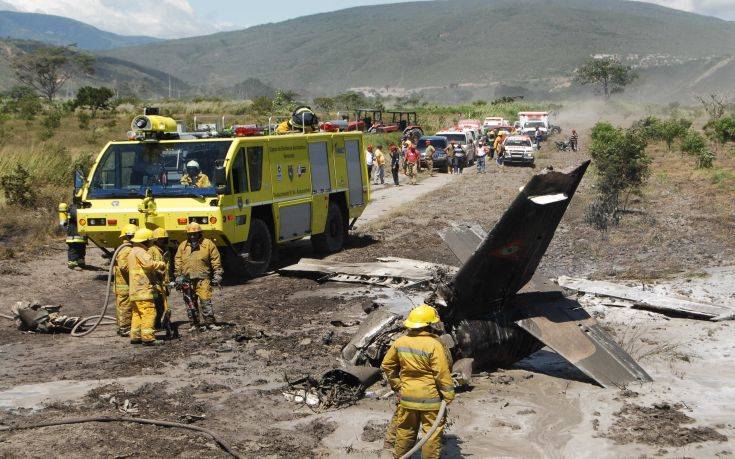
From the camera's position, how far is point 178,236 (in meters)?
14.6

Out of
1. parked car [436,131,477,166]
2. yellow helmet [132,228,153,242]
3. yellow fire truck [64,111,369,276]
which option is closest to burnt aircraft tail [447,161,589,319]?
yellow helmet [132,228,153,242]

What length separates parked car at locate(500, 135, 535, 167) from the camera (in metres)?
41.2

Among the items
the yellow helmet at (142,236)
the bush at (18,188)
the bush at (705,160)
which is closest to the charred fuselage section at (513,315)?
the yellow helmet at (142,236)

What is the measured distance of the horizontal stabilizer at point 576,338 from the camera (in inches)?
395

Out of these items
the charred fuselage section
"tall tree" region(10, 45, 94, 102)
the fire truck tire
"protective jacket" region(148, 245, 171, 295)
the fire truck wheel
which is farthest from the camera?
"tall tree" region(10, 45, 94, 102)

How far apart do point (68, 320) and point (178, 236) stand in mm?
2585

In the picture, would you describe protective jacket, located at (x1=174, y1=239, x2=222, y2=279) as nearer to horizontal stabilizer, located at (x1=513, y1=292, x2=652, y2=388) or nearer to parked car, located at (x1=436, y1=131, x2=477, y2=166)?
horizontal stabilizer, located at (x1=513, y1=292, x2=652, y2=388)

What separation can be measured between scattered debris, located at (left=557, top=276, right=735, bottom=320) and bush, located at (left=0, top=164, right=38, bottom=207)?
1419cm

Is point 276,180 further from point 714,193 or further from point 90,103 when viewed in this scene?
point 90,103

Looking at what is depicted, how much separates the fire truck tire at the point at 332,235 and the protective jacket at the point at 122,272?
6931 mm

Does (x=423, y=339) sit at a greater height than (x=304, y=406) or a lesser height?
greater

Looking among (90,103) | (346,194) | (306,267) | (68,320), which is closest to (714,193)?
(346,194)

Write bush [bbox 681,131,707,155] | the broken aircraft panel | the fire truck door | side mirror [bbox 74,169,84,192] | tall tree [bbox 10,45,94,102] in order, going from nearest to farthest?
the broken aircraft panel
side mirror [bbox 74,169,84,192]
the fire truck door
bush [bbox 681,131,707,155]
tall tree [bbox 10,45,94,102]

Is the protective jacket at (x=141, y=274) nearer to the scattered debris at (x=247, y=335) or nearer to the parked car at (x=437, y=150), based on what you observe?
the scattered debris at (x=247, y=335)
